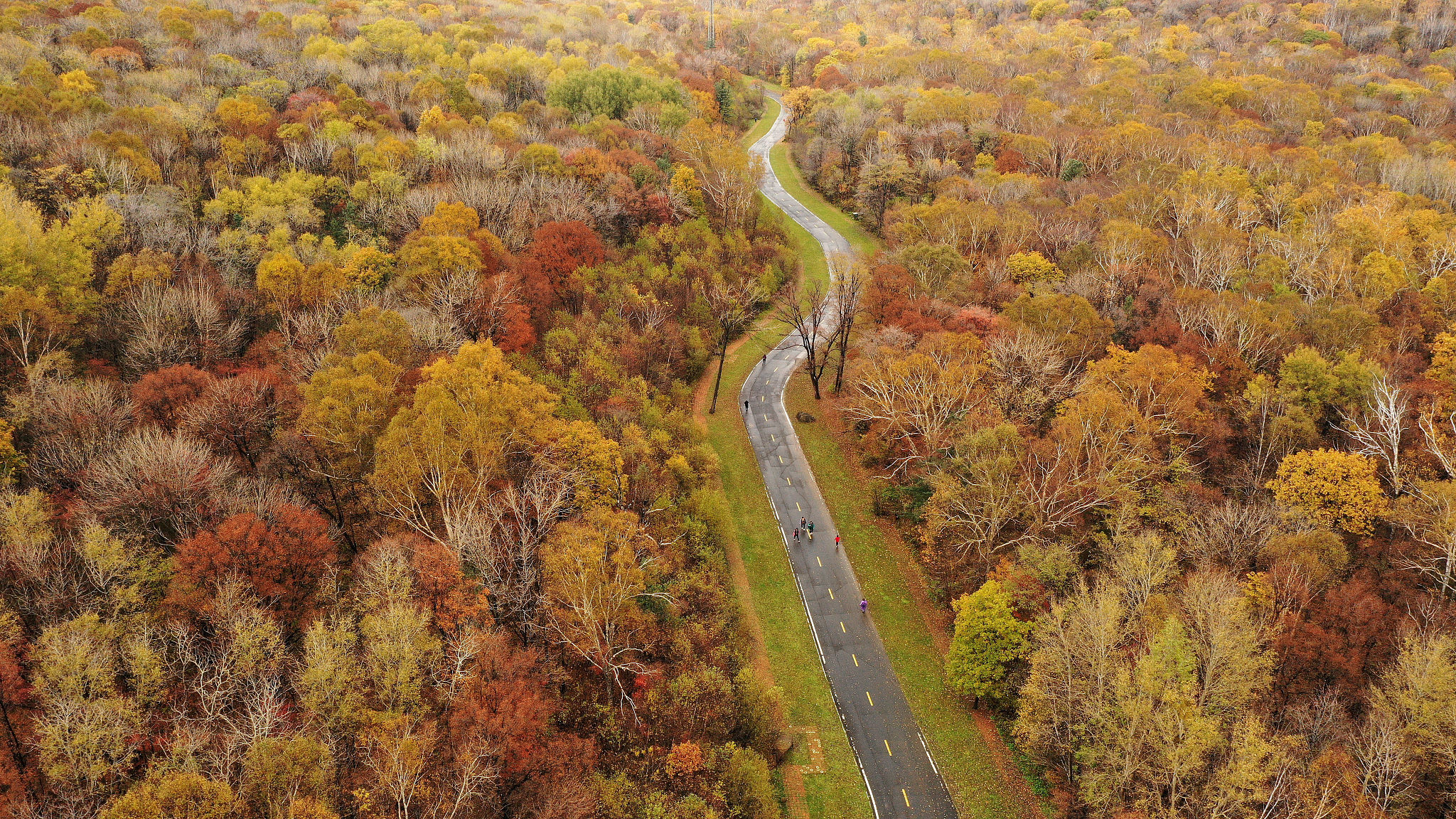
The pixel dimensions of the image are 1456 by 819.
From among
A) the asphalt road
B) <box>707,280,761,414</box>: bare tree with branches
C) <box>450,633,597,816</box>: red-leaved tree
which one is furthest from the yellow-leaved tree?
<box>450,633,597,816</box>: red-leaved tree

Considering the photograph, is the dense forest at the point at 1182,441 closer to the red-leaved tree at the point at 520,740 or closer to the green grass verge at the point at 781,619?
the green grass verge at the point at 781,619

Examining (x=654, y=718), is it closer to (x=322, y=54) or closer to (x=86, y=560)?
(x=86, y=560)

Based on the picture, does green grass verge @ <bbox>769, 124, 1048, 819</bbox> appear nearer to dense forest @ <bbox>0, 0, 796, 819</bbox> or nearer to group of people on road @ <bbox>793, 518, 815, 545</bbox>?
group of people on road @ <bbox>793, 518, 815, 545</bbox>

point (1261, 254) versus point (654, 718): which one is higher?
point (1261, 254)

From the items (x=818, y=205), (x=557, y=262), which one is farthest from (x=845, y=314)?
(x=818, y=205)

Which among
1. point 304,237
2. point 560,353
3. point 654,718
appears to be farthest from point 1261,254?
point 304,237
